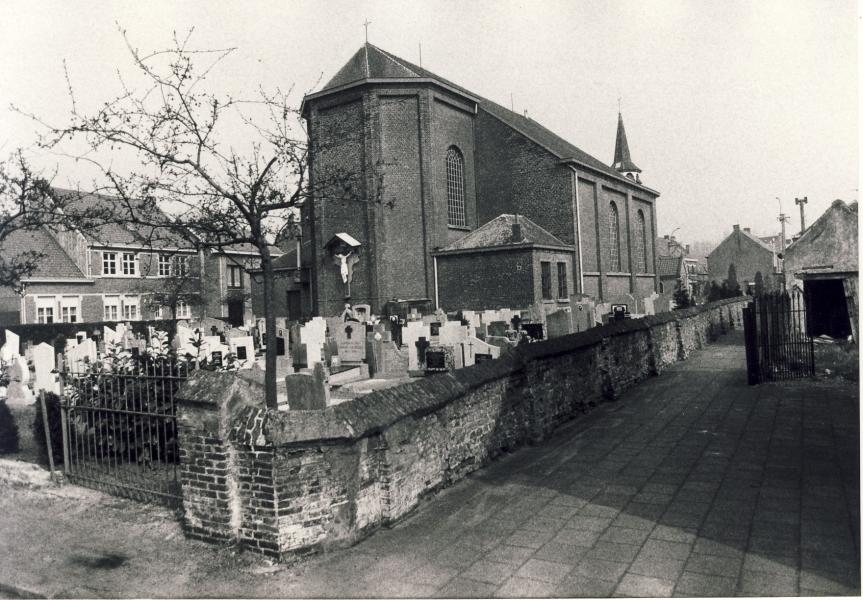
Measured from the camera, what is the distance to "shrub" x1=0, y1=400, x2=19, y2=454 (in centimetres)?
764

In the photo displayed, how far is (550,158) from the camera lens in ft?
98.5

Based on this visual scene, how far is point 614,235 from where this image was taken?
117ft

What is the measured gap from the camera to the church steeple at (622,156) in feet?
162

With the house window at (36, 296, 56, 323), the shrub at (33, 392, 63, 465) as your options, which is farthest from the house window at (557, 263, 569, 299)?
the house window at (36, 296, 56, 323)

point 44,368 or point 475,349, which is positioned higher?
point 44,368

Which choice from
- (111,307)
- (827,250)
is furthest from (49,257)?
(827,250)

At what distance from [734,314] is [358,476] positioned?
2598 centimetres

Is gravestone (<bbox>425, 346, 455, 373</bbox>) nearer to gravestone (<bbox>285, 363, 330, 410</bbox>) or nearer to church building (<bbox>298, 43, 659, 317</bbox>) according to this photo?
gravestone (<bbox>285, 363, 330, 410</bbox>)

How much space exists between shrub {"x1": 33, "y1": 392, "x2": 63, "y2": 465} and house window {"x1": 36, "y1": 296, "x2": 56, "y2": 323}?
92.6ft

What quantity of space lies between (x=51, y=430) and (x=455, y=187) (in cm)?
2525

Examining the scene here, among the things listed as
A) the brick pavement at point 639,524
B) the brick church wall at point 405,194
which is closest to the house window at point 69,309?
the brick church wall at point 405,194

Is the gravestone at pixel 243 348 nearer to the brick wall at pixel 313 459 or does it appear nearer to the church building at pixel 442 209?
the brick wall at pixel 313 459

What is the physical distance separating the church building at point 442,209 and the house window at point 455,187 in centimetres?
6

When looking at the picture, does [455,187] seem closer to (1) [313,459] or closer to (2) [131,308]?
(2) [131,308]
